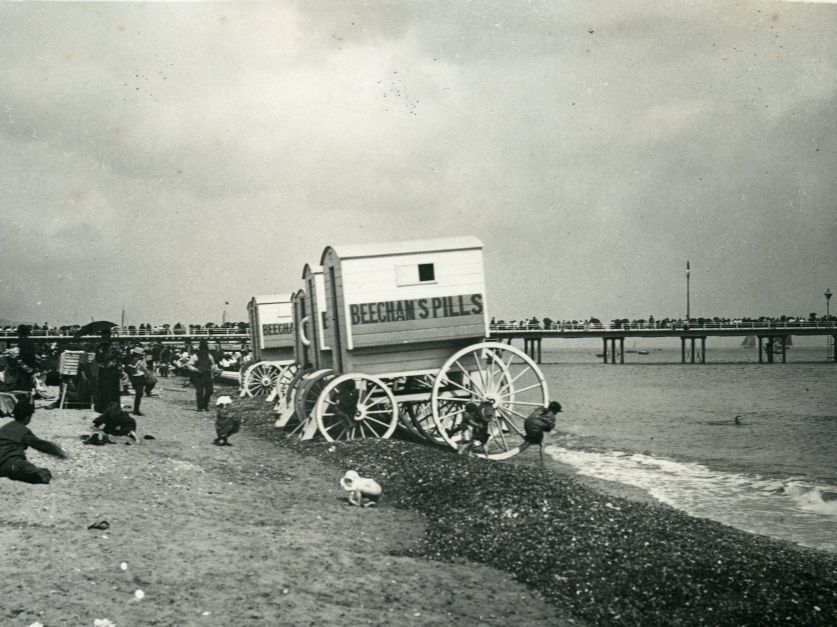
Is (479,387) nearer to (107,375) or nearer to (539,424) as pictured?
(539,424)

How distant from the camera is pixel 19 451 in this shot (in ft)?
22.2

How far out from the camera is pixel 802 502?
13.9 m

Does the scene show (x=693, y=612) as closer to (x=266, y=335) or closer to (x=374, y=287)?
(x=374, y=287)

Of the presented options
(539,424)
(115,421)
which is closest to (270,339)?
(115,421)

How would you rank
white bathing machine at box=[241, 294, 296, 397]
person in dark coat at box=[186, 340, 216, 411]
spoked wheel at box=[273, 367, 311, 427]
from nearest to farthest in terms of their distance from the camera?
1. spoked wheel at box=[273, 367, 311, 427]
2. person in dark coat at box=[186, 340, 216, 411]
3. white bathing machine at box=[241, 294, 296, 397]

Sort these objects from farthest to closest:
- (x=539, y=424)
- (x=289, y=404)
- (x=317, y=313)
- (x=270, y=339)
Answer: (x=270, y=339)
(x=289, y=404)
(x=317, y=313)
(x=539, y=424)

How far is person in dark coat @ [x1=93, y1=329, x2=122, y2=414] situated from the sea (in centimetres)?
1002

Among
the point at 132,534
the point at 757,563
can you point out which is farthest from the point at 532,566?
the point at 132,534

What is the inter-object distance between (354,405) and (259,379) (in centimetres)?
1470

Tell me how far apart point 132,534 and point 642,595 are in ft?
16.2

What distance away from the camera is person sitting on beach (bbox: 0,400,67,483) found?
21.7ft

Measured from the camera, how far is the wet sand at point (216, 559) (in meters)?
5.92

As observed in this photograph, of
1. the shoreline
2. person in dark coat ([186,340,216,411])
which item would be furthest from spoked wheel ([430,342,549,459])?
person in dark coat ([186,340,216,411])

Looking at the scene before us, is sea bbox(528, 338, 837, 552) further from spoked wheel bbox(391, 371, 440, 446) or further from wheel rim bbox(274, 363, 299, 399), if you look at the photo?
wheel rim bbox(274, 363, 299, 399)
